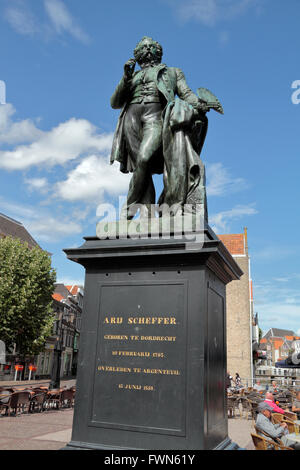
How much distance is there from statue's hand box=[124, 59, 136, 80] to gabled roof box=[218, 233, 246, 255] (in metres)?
29.7

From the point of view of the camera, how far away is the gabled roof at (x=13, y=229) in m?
45.9

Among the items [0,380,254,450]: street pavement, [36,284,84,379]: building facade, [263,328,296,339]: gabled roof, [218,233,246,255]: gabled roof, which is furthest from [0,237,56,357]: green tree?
[263,328,296,339]: gabled roof

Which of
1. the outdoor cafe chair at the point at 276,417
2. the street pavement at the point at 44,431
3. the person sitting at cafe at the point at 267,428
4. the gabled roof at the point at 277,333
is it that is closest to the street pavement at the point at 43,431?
the street pavement at the point at 44,431

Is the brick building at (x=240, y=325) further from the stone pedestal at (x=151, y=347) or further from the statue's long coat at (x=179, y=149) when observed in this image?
the stone pedestal at (x=151, y=347)

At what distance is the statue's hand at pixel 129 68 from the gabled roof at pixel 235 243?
2966 centimetres

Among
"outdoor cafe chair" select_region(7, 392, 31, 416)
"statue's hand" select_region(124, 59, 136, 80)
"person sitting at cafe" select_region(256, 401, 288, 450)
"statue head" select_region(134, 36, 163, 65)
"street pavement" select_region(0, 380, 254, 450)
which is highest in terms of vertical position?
"statue head" select_region(134, 36, 163, 65)

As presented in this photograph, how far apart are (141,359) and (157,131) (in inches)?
114

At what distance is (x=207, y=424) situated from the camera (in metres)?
Answer: 3.71

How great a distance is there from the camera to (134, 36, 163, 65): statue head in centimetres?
554

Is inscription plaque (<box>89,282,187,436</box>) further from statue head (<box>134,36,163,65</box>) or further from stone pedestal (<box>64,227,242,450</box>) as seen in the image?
statue head (<box>134,36,163,65</box>)

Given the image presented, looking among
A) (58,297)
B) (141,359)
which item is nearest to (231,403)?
(141,359)

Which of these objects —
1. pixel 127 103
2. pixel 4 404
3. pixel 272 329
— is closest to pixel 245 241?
pixel 4 404

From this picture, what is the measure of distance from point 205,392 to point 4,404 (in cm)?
1098

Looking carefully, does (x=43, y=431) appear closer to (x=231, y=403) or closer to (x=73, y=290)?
(x=231, y=403)
